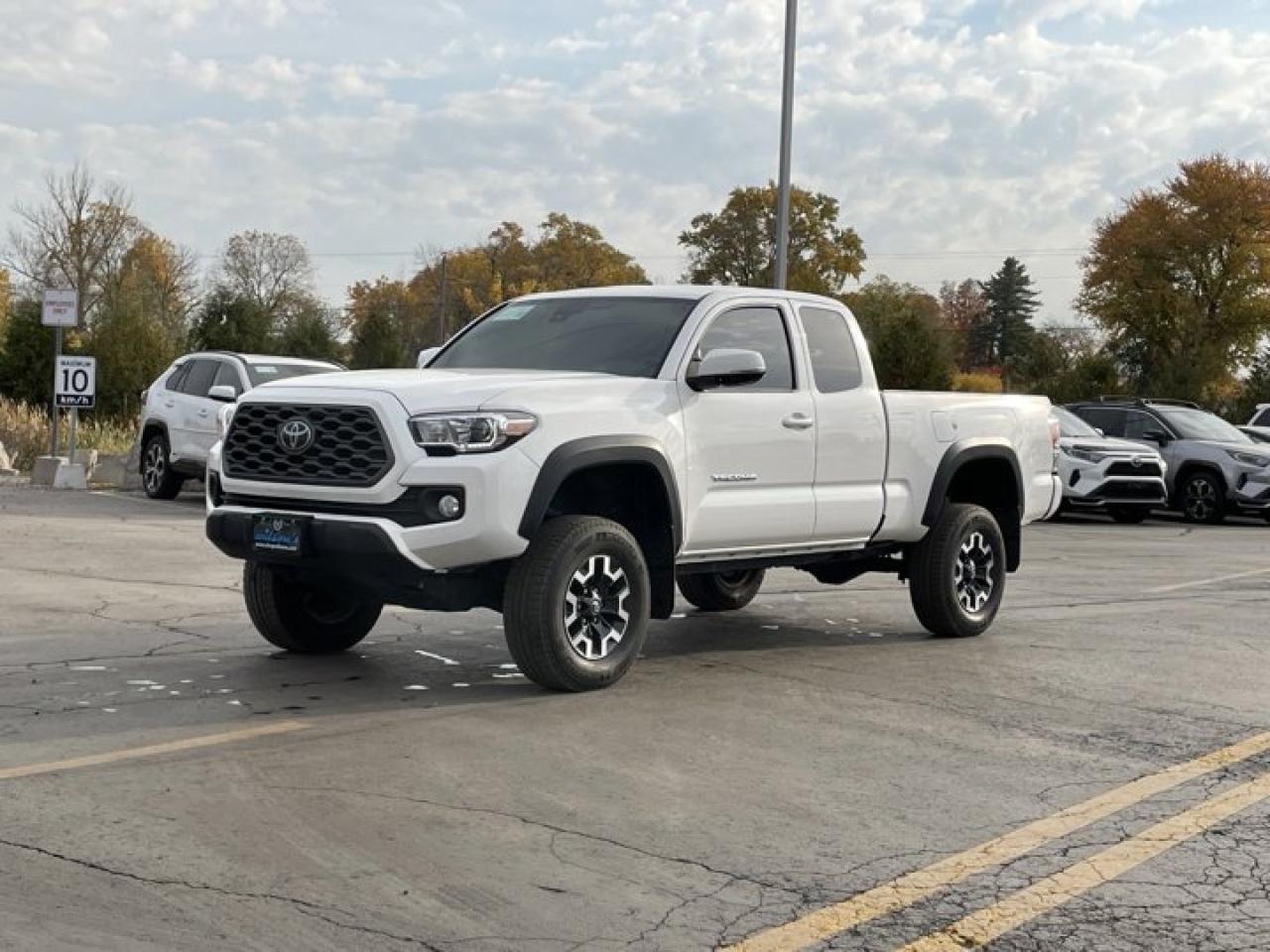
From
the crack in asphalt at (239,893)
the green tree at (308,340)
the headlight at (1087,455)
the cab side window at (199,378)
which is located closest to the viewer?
the crack in asphalt at (239,893)

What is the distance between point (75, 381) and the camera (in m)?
20.2

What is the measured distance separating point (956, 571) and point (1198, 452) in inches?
599

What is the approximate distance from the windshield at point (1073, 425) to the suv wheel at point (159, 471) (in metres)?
12.2

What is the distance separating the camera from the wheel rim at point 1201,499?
75.2 ft

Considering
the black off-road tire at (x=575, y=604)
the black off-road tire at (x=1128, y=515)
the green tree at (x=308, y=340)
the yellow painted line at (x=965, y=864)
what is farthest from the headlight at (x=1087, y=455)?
the green tree at (x=308, y=340)

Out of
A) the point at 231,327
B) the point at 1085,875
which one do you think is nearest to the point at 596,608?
the point at 1085,875

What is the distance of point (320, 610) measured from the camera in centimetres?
819

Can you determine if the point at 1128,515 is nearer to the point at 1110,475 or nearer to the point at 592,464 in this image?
the point at 1110,475

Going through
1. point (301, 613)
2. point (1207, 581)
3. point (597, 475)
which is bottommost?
point (1207, 581)

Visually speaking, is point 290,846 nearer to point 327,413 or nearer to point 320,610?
point 327,413

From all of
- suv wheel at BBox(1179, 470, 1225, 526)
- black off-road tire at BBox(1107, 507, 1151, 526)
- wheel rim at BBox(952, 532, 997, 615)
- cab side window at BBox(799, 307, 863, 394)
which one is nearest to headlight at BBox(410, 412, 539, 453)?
cab side window at BBox(799, 307, 863, 394)

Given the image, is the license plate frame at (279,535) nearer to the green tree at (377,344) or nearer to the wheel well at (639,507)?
the wheel well at (639,507)

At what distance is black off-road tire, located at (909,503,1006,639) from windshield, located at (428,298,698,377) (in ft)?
Answer: 7.42

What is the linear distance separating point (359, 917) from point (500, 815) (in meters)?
1.05
